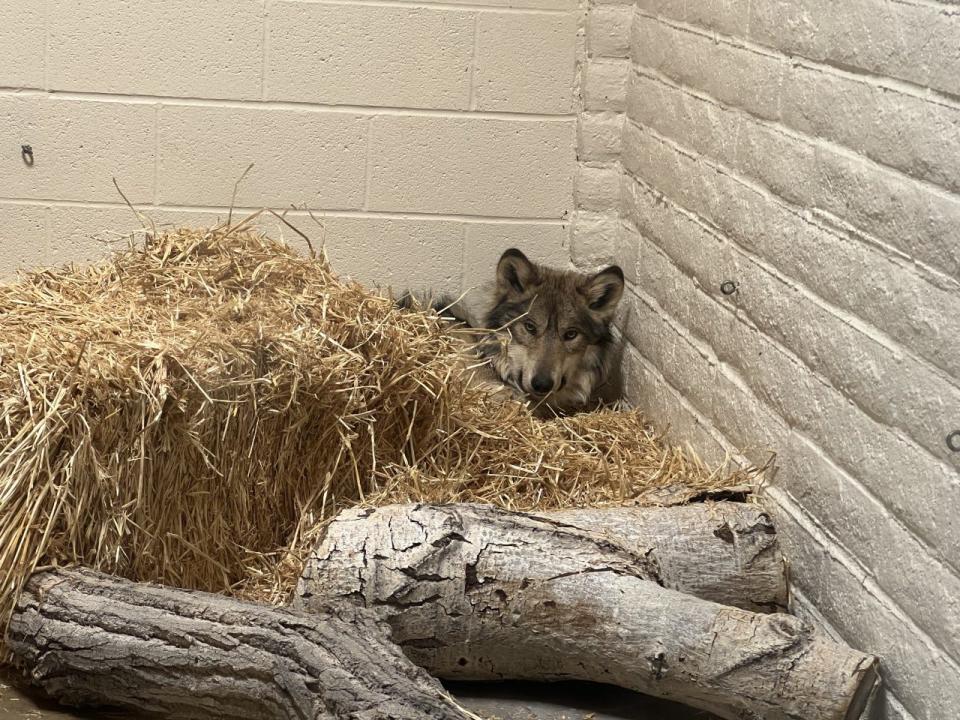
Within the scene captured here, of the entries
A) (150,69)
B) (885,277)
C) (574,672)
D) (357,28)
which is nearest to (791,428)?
(885,277)

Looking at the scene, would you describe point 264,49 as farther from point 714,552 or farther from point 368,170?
point 714,552

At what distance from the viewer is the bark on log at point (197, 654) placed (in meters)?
3.19

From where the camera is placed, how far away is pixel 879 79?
10.9 feet

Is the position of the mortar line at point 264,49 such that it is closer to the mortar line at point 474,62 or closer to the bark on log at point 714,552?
the mortar line at point 474,62

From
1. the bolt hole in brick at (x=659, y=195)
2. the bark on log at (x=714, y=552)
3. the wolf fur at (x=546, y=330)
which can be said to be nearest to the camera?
the bolt hole in brick at (x=659, y=195)

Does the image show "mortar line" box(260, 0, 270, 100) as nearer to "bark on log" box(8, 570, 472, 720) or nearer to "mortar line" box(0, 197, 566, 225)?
"mortar line" box(0, 197, 566, 225)

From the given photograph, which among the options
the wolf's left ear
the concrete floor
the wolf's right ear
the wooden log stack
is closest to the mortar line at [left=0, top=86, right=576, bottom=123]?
the wolf's right ear

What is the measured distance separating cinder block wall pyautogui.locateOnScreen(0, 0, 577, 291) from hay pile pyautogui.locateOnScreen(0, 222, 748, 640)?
740mm

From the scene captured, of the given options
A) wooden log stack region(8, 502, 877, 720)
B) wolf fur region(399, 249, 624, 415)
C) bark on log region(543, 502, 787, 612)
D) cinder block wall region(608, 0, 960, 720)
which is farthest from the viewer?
wolf fur region(399, 249, 624, 415)

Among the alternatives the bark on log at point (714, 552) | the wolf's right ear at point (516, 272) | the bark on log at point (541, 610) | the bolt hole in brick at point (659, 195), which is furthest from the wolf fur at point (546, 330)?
the bark on log at point (541, 610)

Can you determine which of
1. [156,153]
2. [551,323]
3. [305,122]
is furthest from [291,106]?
[551,323]

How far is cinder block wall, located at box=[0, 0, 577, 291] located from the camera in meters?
5.39

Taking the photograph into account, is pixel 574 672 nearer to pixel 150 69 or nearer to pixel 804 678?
pixel 804 678

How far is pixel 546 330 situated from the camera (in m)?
5.57
